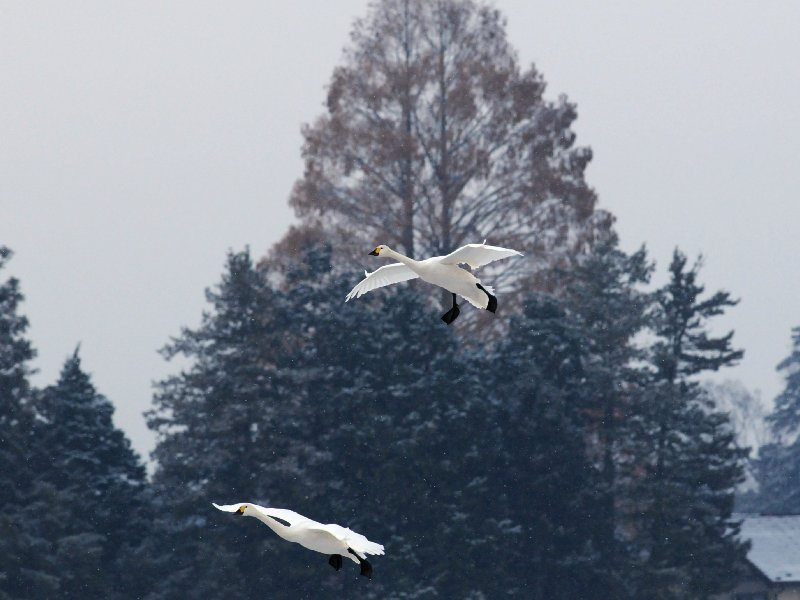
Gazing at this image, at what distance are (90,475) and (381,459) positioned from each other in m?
7.98

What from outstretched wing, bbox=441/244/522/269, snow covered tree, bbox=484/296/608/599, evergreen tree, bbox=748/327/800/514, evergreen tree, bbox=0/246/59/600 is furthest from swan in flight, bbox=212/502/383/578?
evergreen tree, bbox=748/327/800/514

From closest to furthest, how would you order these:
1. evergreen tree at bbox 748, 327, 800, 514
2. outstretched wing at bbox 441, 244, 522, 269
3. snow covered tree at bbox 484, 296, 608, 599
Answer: outstretched wing at bbox 441, 244, 522, 269
snow covered tree at bbox 484, 296, 608, 599
evergreen tree at bbox 748, 327, 800, 514

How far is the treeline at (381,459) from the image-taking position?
Answer: 172 feet

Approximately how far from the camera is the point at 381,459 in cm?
5344

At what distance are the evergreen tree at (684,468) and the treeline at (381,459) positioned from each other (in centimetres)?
9

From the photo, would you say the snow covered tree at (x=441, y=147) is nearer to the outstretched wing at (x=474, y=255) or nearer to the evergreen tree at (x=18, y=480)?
the evergreen tree at (x=18, y=480)

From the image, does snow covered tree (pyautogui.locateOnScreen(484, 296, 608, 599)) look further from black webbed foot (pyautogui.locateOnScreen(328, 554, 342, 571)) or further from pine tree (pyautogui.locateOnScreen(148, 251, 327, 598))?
black webbed foot (pyautogui.locateOnScreen(328, 554, 342, 571))

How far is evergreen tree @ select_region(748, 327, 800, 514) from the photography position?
4006 inches

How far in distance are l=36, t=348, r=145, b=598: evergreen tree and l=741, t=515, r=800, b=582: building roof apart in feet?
82.4

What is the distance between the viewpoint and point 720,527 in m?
58.8

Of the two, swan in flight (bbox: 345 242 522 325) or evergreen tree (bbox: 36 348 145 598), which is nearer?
swan in flight (bbox: 345 242 522 325)

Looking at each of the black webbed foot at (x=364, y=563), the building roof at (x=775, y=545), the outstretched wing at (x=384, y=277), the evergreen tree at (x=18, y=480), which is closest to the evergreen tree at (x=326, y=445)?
the evergreen tree at (x=18, y=480)

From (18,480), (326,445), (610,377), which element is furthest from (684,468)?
(18,480)

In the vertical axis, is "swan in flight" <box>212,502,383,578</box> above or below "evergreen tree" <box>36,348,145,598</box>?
below
